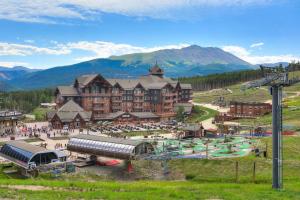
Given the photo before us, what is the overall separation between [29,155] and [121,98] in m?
71.0

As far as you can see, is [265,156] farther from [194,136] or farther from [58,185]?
[58,185]

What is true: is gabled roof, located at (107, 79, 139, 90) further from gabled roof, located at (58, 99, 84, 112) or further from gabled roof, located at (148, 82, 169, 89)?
gabled roof, located at (58, 99, 84, 112)

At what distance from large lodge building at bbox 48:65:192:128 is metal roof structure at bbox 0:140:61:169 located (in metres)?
45.0

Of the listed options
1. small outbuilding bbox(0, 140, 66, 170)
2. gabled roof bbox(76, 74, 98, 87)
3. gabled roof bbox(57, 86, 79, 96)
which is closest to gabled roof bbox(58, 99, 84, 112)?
gabled roof bbox(57, 86, 79, 96)

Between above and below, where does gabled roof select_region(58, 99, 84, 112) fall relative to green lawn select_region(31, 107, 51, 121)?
above

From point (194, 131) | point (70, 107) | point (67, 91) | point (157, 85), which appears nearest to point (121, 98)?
point (157, 85)

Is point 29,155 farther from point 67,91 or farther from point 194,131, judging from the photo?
point 67,91

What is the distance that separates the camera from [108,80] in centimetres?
12131

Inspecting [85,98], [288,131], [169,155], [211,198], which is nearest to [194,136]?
[288,131]

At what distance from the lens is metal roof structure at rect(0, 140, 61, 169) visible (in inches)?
2041

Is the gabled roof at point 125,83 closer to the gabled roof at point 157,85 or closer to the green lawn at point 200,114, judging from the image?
the gabled roof at point 157,85

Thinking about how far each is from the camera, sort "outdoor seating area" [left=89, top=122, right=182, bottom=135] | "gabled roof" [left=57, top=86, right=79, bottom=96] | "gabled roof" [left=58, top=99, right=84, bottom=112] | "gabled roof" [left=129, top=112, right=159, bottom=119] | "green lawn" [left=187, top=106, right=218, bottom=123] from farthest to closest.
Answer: "green lawn" [left=187, top=106, right=218, bottom=123] < "gabled roof" [left=129, top=112, right=159, bottom=119] < "gabled roof" [left=57, top=86, right=79, bottom=96] < "gabled roof" [left=58, top=99, right=84, bottom=112] < "outdoor seating area" [left=89, top=122, right=182, bottom=135]

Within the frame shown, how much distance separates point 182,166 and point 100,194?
93.0 ft

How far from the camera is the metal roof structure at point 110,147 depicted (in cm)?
5500
